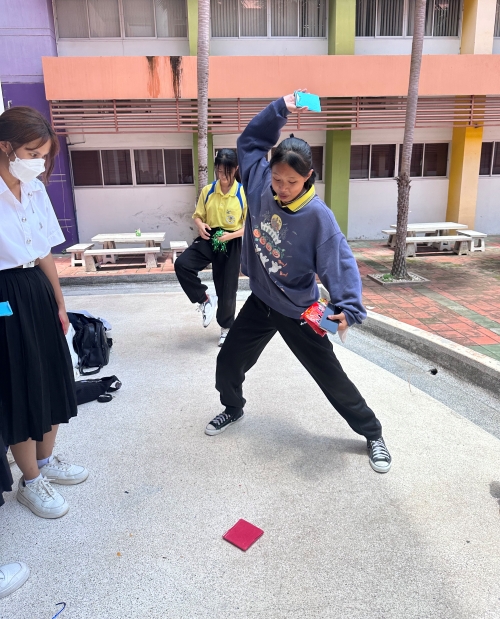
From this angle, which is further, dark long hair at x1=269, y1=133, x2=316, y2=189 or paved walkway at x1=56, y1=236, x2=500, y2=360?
paved walkway at x1=56, y1=236, x2=500, y2=360

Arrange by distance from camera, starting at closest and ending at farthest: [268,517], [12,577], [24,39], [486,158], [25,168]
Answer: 1. [12,577]
2. [25,168]
3. [268,517]
4. [24,39]
5. [486,158]

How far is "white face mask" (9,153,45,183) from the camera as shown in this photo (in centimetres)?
203

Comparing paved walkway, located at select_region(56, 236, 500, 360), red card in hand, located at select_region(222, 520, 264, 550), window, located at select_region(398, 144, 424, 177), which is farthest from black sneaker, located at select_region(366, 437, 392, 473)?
window, located at select_region(398, 144, 424, 177)

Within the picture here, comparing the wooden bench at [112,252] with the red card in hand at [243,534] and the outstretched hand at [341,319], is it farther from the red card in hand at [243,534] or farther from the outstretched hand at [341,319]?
Result: the red card in hand at [243,534]

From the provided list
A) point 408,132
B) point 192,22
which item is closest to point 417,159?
point 408,132

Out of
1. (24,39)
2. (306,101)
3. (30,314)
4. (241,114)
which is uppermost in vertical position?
(24,39)

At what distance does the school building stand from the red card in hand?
30.4ft

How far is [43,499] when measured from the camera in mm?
2350

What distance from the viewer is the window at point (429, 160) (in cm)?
1191

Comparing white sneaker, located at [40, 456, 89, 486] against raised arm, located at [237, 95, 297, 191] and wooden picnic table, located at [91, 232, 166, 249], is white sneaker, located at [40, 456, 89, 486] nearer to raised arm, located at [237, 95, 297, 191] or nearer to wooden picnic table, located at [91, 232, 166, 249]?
raised arm, located at [237, 95, 297, 191]

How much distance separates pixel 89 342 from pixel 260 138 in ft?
8.09

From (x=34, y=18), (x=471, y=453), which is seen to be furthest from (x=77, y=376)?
(x=34, y=18)

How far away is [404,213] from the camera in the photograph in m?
7.75

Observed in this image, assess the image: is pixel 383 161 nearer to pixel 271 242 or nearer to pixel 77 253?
pixel 77 253
